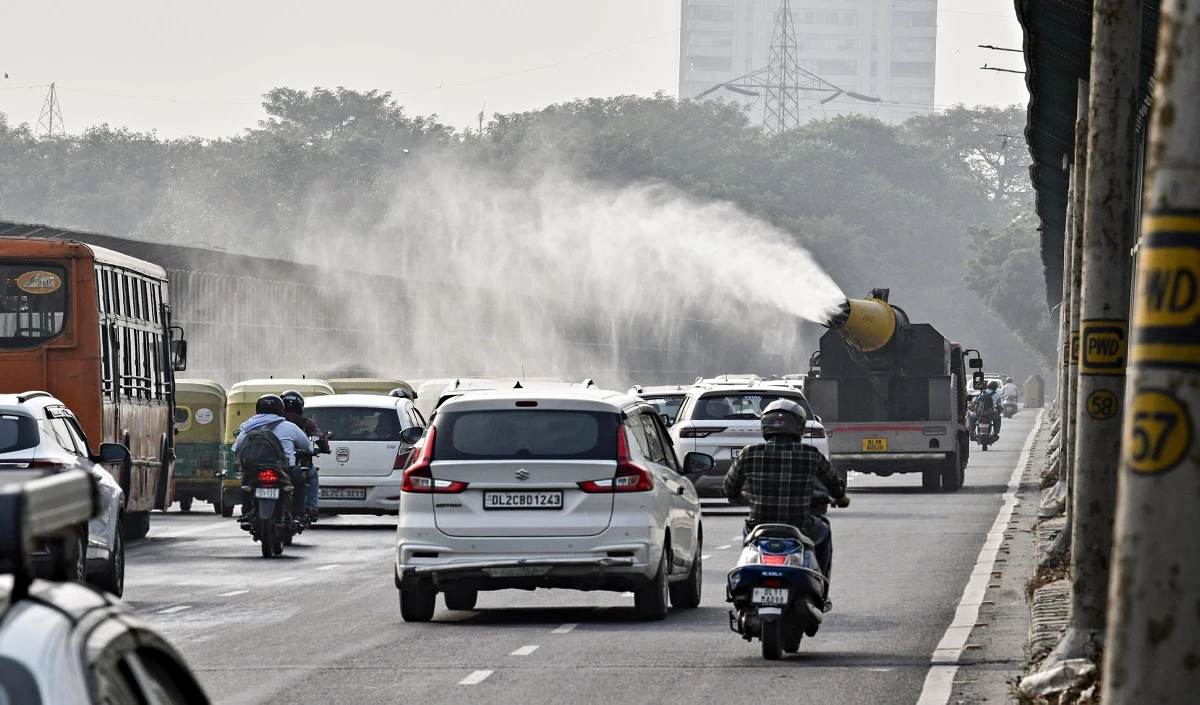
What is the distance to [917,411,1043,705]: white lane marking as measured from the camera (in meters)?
11.2

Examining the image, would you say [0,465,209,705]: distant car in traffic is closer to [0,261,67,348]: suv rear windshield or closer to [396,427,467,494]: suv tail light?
[396,427,467,494]: suv tail light

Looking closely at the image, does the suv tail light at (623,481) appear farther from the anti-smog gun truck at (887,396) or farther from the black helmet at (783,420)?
the anti-smog gun truck at (887,396)

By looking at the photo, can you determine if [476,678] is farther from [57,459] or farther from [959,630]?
[57,459]

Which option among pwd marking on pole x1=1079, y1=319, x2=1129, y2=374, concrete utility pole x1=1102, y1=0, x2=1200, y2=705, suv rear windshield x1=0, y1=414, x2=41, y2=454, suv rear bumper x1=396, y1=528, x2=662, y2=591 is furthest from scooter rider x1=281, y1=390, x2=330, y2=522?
concrete utility pole x1=1102, y1=0, x2=1200, y2=705

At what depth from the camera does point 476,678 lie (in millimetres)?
11719

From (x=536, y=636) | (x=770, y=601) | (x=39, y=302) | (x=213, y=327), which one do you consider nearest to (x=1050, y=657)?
(x=770, y=601)

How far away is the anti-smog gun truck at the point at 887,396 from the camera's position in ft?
115

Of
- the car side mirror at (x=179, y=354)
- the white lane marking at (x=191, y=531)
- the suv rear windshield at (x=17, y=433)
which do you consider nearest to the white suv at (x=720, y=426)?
the white lane marking at (x=191, y=531)

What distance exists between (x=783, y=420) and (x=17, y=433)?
649cm

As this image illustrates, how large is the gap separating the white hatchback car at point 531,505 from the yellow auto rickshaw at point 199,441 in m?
15.2

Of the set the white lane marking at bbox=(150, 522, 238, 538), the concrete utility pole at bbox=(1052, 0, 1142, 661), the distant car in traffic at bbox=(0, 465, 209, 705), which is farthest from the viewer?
the white lane marking at bbox=(150, 522, 238, 538)

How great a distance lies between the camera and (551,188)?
356 feet

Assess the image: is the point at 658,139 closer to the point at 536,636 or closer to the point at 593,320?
the point at 593,320

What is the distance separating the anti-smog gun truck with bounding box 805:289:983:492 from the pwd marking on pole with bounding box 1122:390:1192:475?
29.7m
